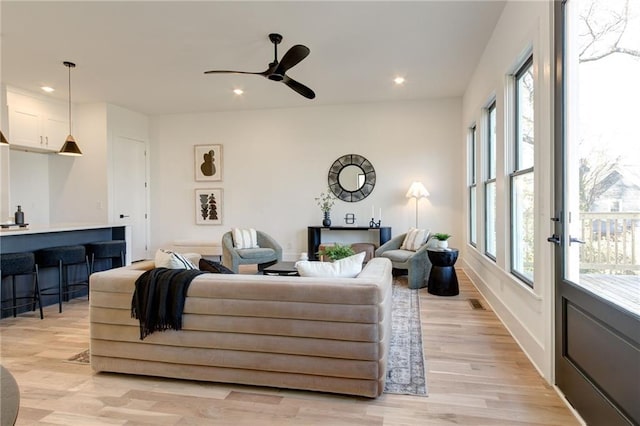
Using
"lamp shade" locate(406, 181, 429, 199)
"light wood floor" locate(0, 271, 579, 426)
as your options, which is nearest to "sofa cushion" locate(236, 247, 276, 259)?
"lamp shade" locate(406, 181, 429, 199)

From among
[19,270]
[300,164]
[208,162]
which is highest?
[208,162]

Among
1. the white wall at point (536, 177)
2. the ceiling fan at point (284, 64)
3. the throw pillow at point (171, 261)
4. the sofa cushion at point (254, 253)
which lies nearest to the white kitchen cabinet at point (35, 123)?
the sofa cushion at point (254, 253)

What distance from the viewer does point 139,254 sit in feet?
24.1

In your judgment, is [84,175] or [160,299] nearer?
[160,299]

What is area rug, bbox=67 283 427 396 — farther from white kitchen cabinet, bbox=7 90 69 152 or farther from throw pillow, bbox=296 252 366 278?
white kitchen cabinet, bbox=7 90 69 152

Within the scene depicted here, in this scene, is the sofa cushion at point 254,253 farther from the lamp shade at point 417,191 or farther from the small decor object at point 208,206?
the lamp shade at point 417,191

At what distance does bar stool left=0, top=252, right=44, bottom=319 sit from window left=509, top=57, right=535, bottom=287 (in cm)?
463

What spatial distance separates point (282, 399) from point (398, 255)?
360cm

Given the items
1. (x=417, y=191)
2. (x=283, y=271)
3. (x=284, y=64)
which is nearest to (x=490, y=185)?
(x=417, y=191)

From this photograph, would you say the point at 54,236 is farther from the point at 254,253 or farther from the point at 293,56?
the point at 293,56

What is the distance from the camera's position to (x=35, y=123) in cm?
596

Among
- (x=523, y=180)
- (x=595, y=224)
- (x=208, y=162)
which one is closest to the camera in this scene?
(x=595, y=224)

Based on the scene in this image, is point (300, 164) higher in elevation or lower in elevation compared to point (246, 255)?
higher

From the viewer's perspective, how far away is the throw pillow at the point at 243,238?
5.82 metres
